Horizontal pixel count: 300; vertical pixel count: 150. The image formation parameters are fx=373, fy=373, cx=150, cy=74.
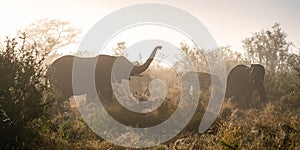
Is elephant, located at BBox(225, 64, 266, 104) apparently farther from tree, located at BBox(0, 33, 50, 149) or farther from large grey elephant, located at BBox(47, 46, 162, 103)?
tree, located at BBox(0, 33, 50, 149)

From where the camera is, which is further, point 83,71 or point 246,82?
point 246,82

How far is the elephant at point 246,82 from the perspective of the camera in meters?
18.6

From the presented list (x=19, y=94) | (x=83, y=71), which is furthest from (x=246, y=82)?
(x=19, y=94)

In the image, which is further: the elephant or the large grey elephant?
the elephant

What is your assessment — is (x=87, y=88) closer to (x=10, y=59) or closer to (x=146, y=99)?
(x=146, y=99)

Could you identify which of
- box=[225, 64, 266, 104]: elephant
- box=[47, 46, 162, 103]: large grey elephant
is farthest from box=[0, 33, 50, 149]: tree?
box=[225, 64, 266, 104]: elephant

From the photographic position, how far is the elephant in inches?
733

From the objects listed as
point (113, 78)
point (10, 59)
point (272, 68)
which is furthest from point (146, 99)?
point (272, 68)

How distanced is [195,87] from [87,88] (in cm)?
682

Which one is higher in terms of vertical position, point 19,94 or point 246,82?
point 246,82

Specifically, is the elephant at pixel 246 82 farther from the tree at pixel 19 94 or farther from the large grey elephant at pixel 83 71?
the tree at pixel 19 94

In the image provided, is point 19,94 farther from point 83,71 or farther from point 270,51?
point 270,51

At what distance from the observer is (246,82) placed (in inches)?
764

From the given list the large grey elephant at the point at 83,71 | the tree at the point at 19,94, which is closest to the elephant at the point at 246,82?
the large grey elephant at the point at 83,71
